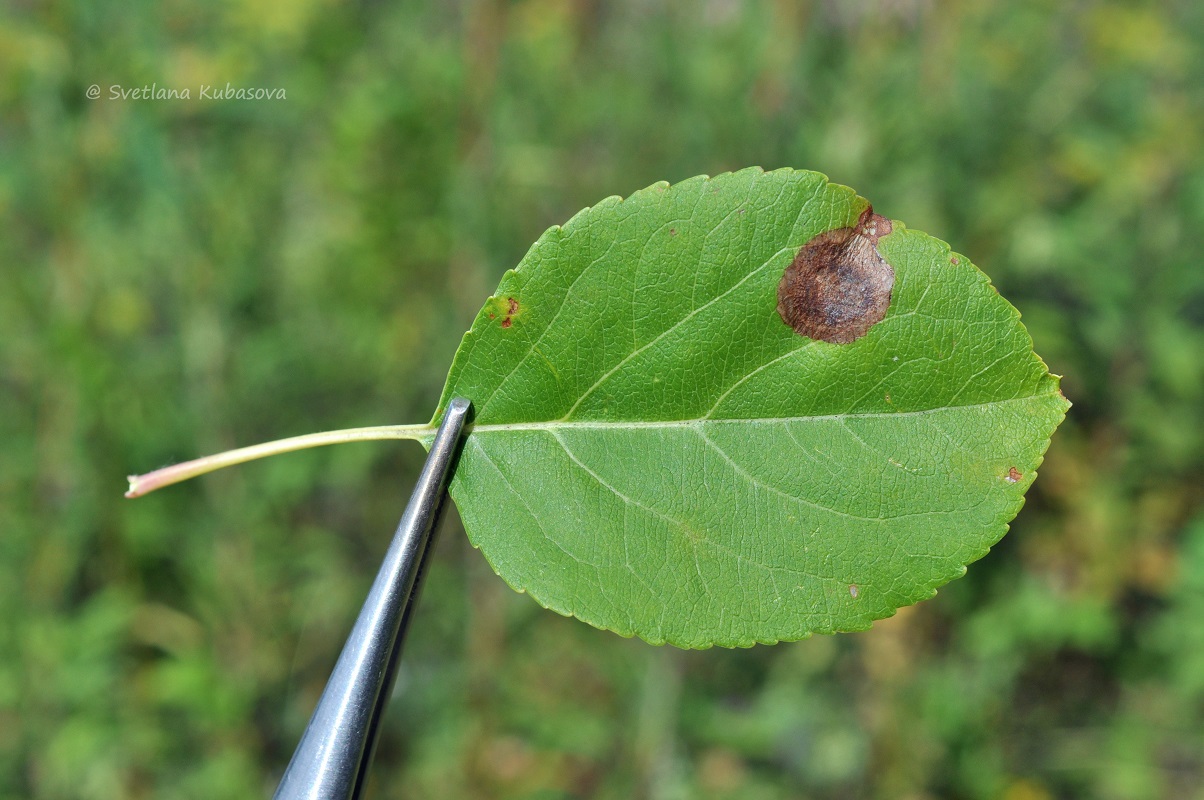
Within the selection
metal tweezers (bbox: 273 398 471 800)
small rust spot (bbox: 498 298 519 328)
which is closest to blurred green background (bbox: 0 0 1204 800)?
small rust spot (bbox: 498 298 519 328)

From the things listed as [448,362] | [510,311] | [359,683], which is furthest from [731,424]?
[448,362]

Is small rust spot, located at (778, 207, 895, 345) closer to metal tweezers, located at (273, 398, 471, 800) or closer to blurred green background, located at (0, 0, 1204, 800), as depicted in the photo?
metal tweezers, located at (273, 398, 471, 800)

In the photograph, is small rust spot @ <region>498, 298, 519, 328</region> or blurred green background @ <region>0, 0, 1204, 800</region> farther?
blurred green background @ <region>0, 0, 1204, 800</region>

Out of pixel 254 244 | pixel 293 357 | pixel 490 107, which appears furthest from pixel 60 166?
pixel 490 107

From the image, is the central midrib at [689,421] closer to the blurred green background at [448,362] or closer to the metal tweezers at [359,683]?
the metal tweezers at [359,683]

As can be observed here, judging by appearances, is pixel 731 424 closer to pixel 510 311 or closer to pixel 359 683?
pixel 510 311

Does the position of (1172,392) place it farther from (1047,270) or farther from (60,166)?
(60,166)
